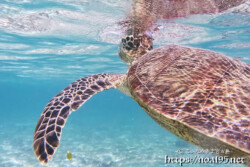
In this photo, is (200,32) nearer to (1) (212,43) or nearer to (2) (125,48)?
(1) (212,43)

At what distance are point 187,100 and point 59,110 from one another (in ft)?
7.49

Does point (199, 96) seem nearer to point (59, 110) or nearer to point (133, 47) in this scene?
point (59, 110)

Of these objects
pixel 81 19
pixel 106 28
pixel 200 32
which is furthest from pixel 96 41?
pixel 200 32

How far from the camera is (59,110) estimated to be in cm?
351

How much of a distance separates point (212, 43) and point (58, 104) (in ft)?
53.4

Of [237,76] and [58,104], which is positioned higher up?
[237,76]

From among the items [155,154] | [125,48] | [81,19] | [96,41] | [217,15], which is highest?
[217,15]

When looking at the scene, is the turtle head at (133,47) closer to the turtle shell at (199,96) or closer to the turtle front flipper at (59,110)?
the turtle front flipper at (59,110)

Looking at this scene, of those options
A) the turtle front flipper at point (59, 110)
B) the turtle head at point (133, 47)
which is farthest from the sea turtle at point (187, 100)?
the turtle head at point (133, 47)

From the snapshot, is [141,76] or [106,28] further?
[106,28]

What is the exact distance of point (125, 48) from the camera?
6953 mm

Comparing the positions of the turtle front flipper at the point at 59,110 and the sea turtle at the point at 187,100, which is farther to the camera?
the turtle front flipper at the point at 59,110

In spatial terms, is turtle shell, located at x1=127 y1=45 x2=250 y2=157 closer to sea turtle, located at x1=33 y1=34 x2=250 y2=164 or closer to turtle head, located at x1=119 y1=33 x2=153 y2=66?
sea turtle, located at x1=33 y1=34 x2=250 y2=164

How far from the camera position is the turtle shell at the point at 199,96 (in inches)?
83.6
